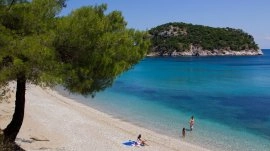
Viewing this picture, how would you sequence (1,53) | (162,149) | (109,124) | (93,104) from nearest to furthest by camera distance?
(1,53) < (162,149) < (109,124) < (93,104)

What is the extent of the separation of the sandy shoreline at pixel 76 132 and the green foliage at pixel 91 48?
660 centimetres

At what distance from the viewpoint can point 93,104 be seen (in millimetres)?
43094

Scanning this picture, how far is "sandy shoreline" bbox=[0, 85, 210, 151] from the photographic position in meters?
21.6

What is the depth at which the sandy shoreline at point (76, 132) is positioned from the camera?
2156 cm

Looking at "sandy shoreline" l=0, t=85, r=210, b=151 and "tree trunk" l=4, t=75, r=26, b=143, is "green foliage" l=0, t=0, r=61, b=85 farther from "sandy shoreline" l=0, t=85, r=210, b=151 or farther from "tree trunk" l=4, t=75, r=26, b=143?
"sandy shoreline" l=0, t=85, r=210, b=151

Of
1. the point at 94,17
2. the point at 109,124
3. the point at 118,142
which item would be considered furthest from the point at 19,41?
the point at 109,124

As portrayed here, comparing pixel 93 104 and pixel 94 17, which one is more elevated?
pixel 94 17

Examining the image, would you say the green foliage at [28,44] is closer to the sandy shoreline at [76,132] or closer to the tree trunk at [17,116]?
the tree trunk at [17,116]

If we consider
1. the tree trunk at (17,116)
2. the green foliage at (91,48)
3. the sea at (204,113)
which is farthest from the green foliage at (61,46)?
the sea at (204,113)

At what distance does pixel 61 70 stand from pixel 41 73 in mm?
656

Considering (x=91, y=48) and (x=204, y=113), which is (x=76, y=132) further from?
(x=204, y=113)

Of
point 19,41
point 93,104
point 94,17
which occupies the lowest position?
point 93,104

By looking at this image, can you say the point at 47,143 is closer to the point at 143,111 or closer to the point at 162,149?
the point at 162,149

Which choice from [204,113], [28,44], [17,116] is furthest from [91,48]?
[204,113]
